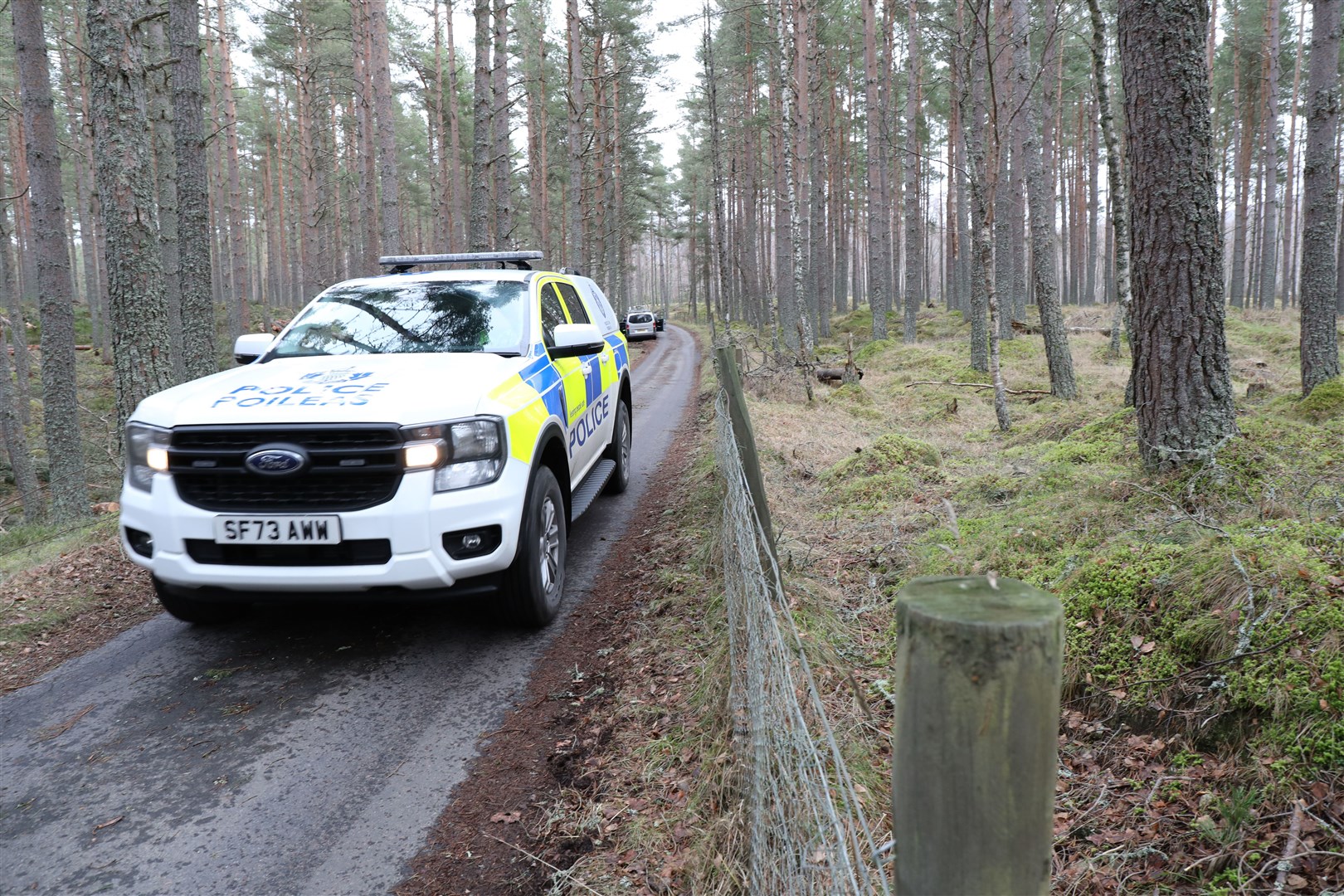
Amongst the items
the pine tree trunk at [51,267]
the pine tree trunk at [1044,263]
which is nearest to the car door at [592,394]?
the pine tree trunk at [1044,263]

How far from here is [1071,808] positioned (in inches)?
99.5

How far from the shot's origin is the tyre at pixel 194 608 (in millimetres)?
4141

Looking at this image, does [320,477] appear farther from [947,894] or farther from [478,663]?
[947,894]

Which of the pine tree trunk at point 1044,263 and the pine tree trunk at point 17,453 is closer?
the pine tree trunk at point 1044,263

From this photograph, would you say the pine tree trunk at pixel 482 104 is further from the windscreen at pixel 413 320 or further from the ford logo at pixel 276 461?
the ford logo at pixel 276 461

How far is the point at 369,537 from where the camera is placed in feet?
11.8

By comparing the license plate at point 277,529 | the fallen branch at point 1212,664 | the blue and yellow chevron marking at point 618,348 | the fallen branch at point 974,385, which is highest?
the blue and yellow chevron marking at point 618,348

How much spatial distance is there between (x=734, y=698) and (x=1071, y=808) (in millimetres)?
1245

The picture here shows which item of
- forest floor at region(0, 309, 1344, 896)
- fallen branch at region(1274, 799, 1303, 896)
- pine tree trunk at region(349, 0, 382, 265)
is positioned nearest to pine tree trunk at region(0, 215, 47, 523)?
forest floor at region(0, 309, 1344, 896)

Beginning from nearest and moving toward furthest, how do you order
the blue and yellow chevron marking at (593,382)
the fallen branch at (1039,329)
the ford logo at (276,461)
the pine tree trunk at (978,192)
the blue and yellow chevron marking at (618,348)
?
the ford logo at (276,461) < the blue and yellow chevron marking at (593,382) < the blue and yellow chevron marking at (618,348) < the pine tree trunk at (978,192) < the fallen branch at (1039,329)

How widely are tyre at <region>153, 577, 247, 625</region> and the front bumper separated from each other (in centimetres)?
34

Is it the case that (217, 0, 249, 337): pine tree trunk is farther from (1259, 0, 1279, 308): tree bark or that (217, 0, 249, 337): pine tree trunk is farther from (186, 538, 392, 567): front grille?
(1259, 0, 1279, 308): tree bark

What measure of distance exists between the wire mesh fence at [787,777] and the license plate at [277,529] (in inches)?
77.2

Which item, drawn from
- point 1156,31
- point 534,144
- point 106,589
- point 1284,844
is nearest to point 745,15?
point 534,144
